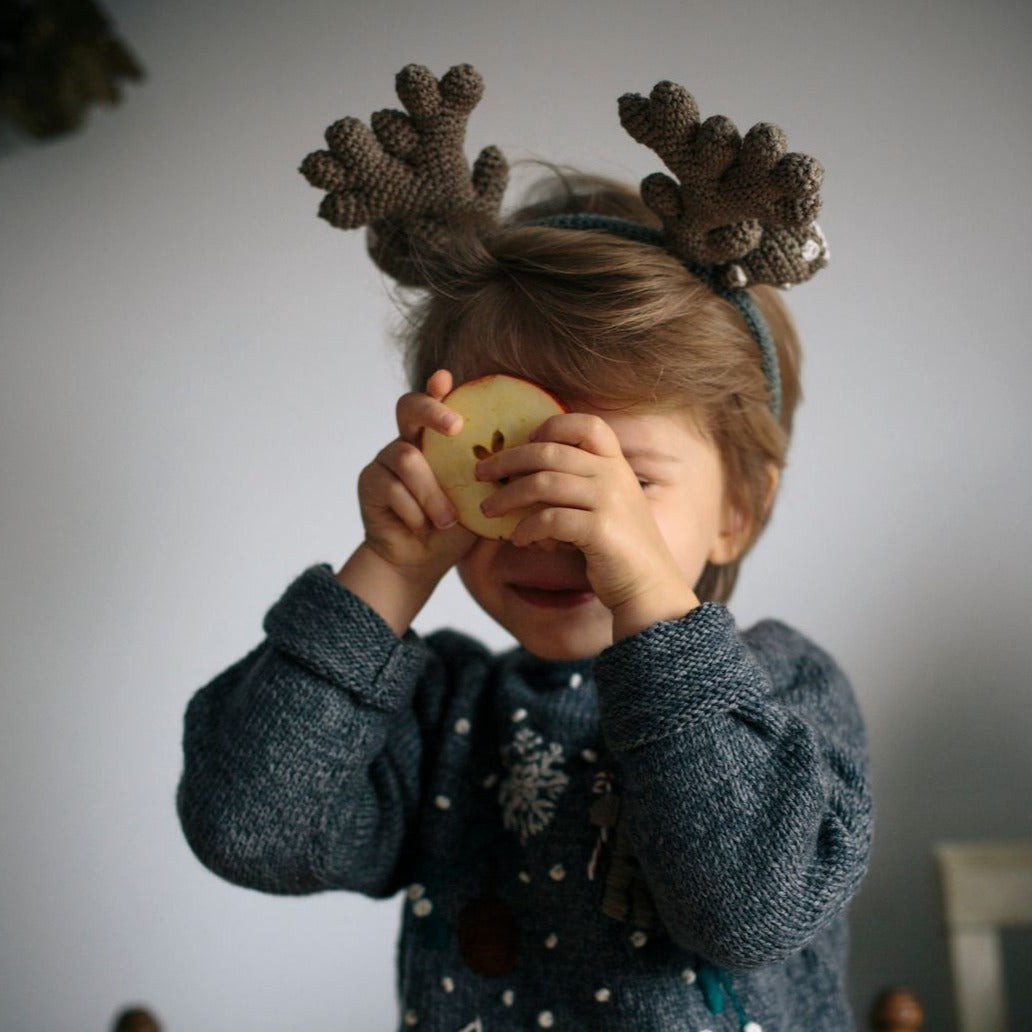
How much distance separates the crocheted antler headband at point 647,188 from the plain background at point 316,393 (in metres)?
0.26

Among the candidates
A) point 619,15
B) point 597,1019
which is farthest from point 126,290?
point 597,1019

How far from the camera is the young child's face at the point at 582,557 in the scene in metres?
0.64

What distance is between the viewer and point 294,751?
0.63 m

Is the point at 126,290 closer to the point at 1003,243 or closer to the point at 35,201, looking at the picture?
the point at 35,201

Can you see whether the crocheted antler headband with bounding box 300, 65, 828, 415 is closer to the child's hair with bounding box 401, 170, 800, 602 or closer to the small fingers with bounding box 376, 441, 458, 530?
the child's hair with bounding box 401, 170, 800, 602

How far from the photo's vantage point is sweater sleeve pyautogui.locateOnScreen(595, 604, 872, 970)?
0.55 meters

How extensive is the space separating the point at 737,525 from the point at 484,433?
0.23 metres

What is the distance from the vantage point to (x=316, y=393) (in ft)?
3.17

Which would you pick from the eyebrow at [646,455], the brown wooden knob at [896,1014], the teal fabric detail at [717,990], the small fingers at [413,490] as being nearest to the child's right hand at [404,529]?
the small fingers at [413,490]

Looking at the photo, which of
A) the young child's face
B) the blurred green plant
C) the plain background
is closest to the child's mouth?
the young child's face

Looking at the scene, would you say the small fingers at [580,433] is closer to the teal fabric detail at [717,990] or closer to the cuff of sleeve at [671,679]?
the cuff of sleeve at [671,679]

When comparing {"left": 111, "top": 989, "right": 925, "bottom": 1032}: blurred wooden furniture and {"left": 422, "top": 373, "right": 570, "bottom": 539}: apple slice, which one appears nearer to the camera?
{"left": 422, "top": 373, "right": 570, "bottom": 539}: apple slice

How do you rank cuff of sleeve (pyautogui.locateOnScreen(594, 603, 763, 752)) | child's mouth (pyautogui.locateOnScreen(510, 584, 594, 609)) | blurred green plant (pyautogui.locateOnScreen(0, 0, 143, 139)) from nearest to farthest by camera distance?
1. cuff of sleeve (pyautogui.locateOnScreen(594, 603, 763, 752))
2. child's mouth (pyautogui.locateOnScreen(510, 584, 594, 609))
3. blurred green plant (pyautogui.locateOnScreen(0, 0, 143, 139))

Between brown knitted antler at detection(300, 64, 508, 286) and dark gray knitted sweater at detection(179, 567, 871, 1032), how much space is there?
0.22 metres
